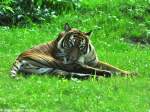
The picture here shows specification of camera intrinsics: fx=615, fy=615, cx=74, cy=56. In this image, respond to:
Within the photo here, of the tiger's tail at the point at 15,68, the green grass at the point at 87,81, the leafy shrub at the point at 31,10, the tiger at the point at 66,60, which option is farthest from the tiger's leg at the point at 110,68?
the leafy shrub at the point at 31,10

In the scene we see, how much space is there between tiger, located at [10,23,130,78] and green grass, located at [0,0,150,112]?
0.40 metres

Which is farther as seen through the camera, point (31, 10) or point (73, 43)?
point (31, 10)

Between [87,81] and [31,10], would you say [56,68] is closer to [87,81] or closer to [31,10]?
[87,81]

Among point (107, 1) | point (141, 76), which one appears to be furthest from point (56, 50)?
point (107, 1)

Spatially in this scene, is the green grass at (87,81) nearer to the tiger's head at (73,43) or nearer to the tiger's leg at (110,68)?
the tiger's leg at (110,68)

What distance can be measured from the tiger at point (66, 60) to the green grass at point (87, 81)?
40 cm

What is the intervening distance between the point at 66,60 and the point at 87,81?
1.10 meters

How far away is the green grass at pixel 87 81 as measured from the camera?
32.0 feet

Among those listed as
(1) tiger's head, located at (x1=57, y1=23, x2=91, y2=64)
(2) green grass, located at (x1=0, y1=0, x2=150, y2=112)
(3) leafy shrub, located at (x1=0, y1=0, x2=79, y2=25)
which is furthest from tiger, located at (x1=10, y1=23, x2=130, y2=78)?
(3) leafy shrub, located at (x1=0, y1=0, x2=79, y2=25)

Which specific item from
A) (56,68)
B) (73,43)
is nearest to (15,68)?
(56,68)

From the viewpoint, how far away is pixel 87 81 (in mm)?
11672

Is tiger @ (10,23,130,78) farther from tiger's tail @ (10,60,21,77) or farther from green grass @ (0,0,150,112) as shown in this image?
green grass @ (0,0,150,112)

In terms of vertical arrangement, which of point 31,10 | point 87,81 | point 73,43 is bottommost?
point 31,10

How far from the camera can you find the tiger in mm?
12281
